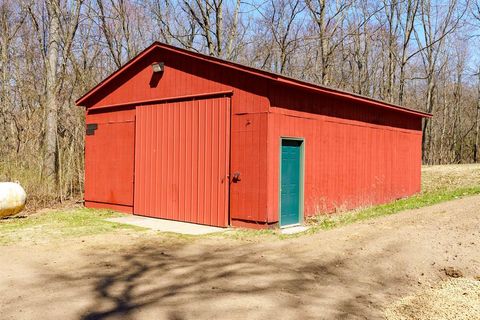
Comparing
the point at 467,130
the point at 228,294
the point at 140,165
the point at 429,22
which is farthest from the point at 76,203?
the point at 467,130

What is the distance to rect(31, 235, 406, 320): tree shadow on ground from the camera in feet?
14.0

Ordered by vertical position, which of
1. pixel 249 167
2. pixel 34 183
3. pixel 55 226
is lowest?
pixel 55 226

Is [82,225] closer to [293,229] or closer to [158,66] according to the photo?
[158,66]

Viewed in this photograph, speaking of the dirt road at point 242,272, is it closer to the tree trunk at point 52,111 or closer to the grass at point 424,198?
the grass at point 424,198

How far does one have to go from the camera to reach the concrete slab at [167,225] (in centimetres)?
929

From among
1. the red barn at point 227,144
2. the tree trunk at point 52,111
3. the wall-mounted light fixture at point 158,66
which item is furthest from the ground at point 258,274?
the tree trunk at point 52,111

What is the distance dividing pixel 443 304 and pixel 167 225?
6702mm

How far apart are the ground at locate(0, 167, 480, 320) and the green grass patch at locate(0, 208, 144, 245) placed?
35 cm

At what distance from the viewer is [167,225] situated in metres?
10.1

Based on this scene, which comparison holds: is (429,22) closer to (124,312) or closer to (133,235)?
(133,235)

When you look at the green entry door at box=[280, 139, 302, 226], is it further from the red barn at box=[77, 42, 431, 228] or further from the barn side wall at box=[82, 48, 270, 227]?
the barn side wall at box=[82, 48, 270, 227]

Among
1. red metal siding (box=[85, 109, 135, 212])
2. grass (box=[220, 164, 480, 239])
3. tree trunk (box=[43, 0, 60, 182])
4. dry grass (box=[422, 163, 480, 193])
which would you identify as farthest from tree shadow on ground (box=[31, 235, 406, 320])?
dry grass (box=[422, 163, 480, 193])

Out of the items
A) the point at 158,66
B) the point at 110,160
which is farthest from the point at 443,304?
the point at 110,160

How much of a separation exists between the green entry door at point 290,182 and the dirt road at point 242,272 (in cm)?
178
